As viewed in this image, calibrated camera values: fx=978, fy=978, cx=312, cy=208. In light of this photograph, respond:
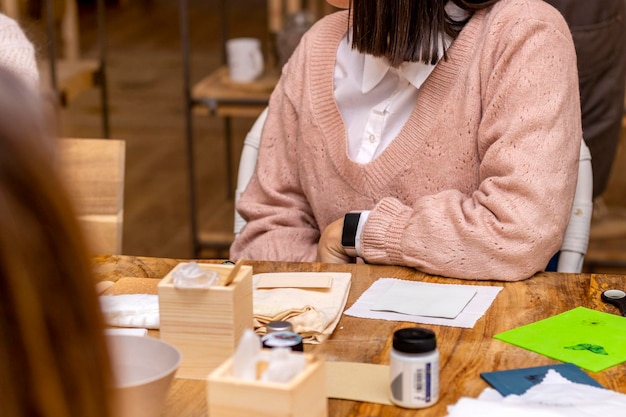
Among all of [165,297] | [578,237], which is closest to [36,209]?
[165,297]

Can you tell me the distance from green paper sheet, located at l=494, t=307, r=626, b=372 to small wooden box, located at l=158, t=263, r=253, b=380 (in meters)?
0.36

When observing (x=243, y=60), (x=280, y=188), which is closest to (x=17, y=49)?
(x=280, y=188)

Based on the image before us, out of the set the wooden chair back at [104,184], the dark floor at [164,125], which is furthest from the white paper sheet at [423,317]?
the dark floor at [164,125]

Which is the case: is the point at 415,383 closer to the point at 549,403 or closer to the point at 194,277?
Result: the point at 549,403

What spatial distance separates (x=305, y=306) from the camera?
4.48 ft

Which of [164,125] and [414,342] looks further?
[164,125]

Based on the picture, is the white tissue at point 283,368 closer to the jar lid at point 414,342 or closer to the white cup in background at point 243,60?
the jar lid at point 414,342

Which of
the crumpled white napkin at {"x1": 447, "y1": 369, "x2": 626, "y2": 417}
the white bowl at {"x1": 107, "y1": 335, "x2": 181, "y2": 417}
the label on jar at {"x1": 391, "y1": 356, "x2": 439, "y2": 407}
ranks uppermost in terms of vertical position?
the white bowl at {"x1": 107, "y1": 335, "x2": 181, "y2": 417}

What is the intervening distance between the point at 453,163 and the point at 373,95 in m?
0.22

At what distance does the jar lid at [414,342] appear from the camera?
1070 millimetres

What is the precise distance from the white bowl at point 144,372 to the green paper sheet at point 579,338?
477mm

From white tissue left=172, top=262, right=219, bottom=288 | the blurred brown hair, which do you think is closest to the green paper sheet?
white tissue left=172, top=262, right=219, bottom=288

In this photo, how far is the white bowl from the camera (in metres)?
0.98

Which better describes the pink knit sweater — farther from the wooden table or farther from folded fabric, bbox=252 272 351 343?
folded fabric, bbox=252 272 351 343
